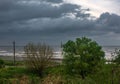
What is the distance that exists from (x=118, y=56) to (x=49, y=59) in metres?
31.0

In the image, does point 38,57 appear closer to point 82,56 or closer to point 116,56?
point 82,56

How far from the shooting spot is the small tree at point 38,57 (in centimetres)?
6126

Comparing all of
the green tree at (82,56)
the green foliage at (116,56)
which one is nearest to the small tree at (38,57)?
the green tree at (82,56)

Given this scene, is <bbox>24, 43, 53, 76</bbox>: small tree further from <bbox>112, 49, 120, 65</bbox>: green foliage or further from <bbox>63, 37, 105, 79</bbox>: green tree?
<bbox>112, 49, 120, 65</bbox>: green foliage

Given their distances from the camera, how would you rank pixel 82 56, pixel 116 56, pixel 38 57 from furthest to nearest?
pixel 38 57 → pixel 82 56 → pixel 116 56

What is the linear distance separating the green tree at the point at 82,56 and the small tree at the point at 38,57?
699 inches

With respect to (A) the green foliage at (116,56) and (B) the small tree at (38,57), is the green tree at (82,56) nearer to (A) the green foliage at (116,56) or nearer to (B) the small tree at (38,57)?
(A) the green foliage at (116,56)

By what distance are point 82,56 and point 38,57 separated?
71.6ft

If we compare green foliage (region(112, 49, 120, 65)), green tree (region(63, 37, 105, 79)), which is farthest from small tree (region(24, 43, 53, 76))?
green foliage (region(112, 49, 120, 65))

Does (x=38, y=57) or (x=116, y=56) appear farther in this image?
(x=38, y=57)

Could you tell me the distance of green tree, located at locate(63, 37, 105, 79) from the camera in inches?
1654

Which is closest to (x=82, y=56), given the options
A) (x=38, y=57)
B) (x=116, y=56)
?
(x=116, y=56)

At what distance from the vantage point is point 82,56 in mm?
42469

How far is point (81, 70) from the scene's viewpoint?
1673 inches
